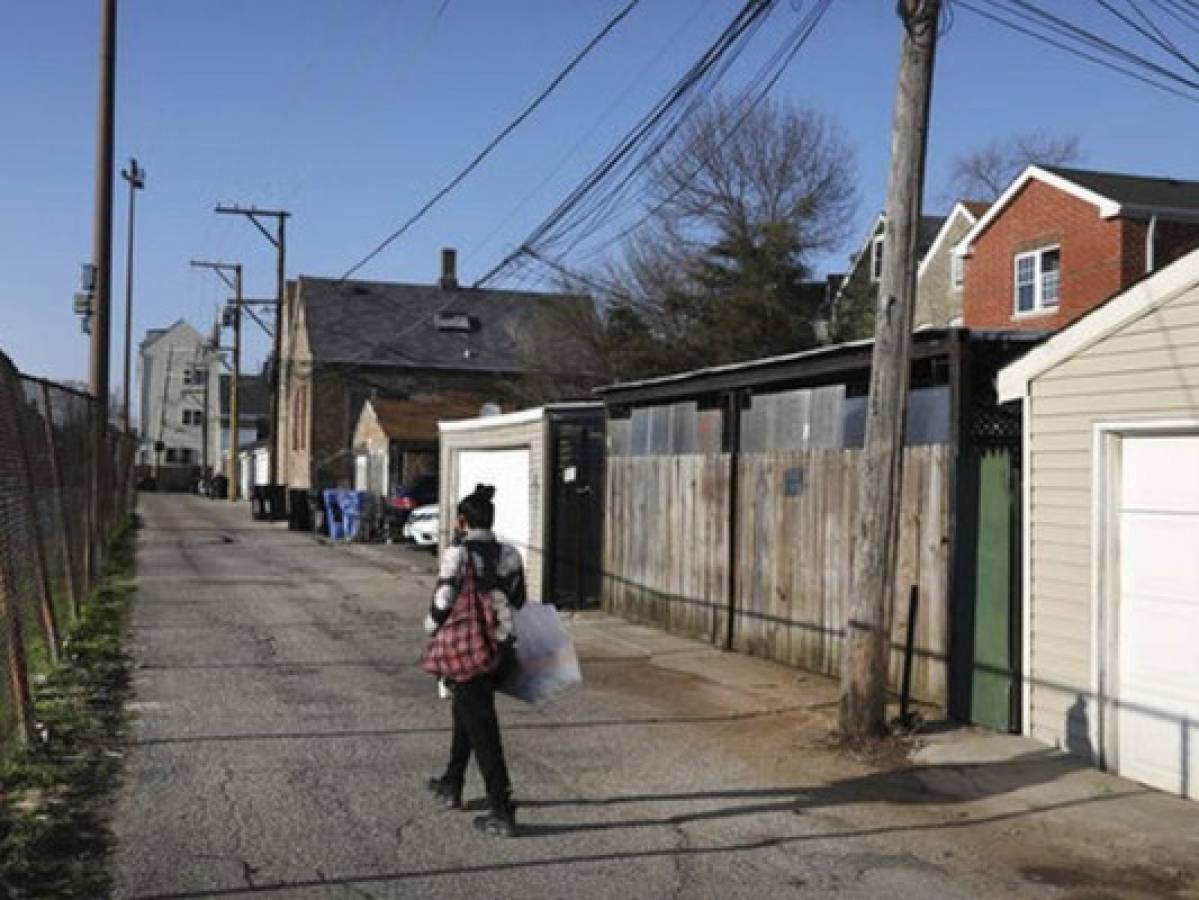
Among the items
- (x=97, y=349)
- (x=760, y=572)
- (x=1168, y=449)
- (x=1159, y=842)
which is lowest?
(x=1159, y=842)

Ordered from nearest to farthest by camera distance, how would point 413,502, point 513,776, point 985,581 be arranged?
point 513,776 < point 985,581 < point 413,502

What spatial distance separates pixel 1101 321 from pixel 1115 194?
22.1m

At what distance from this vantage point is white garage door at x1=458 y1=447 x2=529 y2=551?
742 inches

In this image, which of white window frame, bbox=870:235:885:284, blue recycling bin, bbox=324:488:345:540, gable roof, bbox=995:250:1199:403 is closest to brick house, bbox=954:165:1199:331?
white window frame, bbox=870:235:885:284

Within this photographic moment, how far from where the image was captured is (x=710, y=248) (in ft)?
115

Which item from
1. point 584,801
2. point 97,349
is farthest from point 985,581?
point 97,349

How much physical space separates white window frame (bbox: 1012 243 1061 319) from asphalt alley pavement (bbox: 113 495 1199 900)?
20.0m

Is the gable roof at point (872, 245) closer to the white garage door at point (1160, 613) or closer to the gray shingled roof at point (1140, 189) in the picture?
the gray shingled roof at point (1140, 189)

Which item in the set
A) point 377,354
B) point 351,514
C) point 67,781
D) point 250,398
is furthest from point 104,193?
point 250,398

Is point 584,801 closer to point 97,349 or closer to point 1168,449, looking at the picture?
point 1168,449

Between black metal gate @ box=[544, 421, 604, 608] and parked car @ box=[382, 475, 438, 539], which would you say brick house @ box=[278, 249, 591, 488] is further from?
black metal gate @ box=[544, 421, 604, 608]

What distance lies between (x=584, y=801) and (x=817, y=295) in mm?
29167

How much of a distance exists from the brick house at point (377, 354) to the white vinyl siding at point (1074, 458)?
123 ft

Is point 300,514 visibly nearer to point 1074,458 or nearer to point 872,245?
point 872,245
